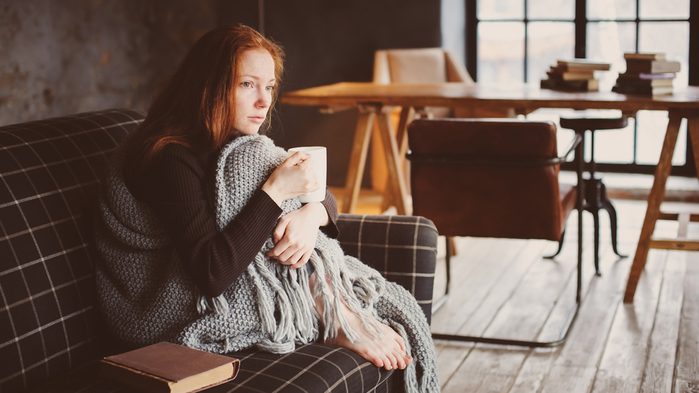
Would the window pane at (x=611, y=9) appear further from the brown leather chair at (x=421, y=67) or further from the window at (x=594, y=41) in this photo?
the brown leather chair at (x=421, y=67)

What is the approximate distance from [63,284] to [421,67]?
12.7 feet

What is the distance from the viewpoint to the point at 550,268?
4301 millimetres

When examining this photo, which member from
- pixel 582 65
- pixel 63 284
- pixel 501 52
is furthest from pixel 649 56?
pixel 63 284

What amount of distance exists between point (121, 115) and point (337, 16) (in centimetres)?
364

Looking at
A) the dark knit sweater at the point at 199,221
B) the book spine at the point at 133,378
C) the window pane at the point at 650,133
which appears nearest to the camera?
the book spine at the point at 133,378

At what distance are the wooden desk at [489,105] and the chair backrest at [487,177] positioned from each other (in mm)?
586

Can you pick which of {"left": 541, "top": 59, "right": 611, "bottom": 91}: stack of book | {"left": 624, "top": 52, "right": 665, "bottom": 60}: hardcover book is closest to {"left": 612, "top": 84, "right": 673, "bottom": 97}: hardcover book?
{"left": 624, "top": 52, "right": 665, "bottom": 60}: hardcover book

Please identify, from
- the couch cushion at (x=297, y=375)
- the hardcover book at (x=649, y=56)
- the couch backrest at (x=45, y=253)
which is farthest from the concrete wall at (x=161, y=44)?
the couch cushion at (x=297, y=375)

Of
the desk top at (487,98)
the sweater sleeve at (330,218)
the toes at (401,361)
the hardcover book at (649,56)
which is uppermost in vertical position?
the hardcover book at (649,56)

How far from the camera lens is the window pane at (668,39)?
5.73 metres

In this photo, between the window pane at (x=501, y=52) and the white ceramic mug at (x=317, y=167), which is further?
the window pane at (x=501, y=52)

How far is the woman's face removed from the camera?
212 centimetres

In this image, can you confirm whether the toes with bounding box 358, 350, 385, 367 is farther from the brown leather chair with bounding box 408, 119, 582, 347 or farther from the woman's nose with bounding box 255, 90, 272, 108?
Result: the brown leather chair with bounding box 408, 119, 582, 347

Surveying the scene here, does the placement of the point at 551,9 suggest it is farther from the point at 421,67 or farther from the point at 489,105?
the point at 489,105
